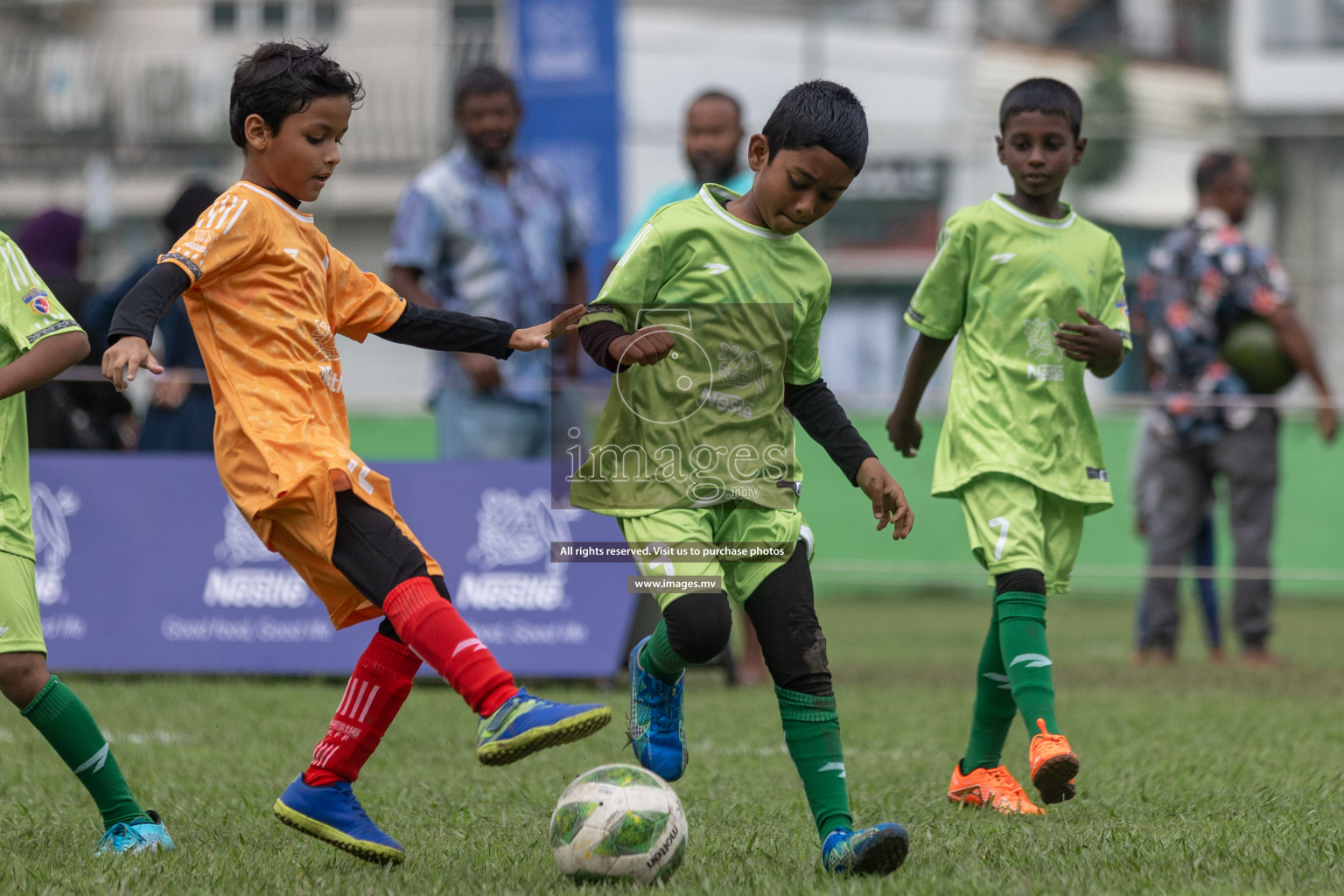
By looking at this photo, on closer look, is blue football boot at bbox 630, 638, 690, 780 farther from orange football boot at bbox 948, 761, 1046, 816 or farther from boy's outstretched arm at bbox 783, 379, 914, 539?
orange football boot at bbox 948, 761, 1046, 816

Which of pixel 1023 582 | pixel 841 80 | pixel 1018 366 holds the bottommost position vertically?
pixel 1023 582

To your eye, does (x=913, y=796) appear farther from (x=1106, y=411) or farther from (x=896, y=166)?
(x=896, y=166)

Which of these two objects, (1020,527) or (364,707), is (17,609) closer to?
(364,707)

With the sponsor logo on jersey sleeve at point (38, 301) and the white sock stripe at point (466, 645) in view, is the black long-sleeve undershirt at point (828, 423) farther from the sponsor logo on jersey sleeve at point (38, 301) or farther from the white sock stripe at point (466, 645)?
the sponsor logo on jersey sleeve at point (38, 301)

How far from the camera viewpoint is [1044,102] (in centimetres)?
488

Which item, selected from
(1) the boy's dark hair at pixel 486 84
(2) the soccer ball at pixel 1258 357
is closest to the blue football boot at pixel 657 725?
(1) the boy's dark hair at pixel 486 84

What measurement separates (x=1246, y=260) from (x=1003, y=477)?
451cm

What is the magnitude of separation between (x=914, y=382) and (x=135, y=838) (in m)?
2.50

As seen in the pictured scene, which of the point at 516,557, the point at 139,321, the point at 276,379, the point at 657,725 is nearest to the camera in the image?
the point at 139,321

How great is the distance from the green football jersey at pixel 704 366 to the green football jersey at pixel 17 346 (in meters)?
1.35

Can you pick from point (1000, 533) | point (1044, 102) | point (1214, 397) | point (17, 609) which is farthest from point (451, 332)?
point (1214, 397)

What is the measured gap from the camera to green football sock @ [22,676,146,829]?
13.5 feet

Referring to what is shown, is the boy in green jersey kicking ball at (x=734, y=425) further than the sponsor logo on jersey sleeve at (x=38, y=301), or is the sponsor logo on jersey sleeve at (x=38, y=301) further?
the sponsor logo on jersey sleeve at (x=38, y=301)

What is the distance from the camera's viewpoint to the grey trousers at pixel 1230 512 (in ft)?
28.4
